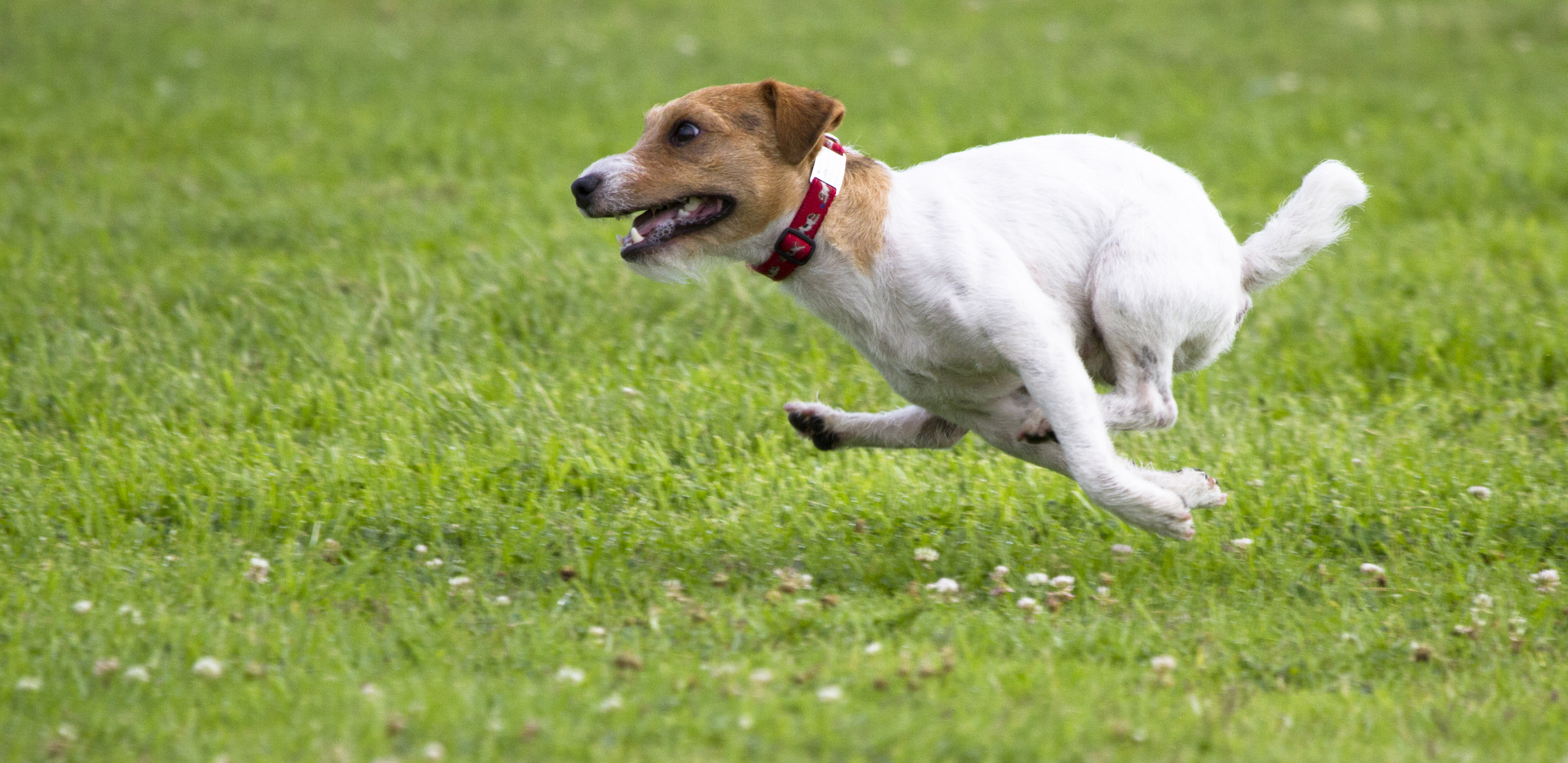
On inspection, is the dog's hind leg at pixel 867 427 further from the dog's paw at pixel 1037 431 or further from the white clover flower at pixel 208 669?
the white clover flower at pixel 208 669

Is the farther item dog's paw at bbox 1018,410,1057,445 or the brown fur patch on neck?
dog's paw at bbox 1018,410,1057,445

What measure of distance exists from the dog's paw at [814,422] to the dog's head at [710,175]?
78cm

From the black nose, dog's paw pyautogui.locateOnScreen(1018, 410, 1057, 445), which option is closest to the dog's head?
the black nose

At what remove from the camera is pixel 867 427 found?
16.2 ft

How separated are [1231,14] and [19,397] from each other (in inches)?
482

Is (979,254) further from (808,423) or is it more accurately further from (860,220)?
(808,423)

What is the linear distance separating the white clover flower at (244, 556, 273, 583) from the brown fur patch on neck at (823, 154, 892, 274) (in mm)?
1953

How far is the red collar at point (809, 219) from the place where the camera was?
4312 millimetres

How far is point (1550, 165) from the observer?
370 inches

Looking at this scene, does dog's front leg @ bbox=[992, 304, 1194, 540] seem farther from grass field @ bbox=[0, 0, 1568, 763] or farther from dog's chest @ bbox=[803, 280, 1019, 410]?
grass field @ bbox=[0, 0, 1568, 763]

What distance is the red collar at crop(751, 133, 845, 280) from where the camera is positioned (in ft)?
14.1

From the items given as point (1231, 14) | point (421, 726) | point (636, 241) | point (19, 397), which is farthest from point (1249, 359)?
point (1231, 14)

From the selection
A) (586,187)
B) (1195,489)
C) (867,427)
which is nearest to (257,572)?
(586,187)

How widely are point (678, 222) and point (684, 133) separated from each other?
0.85 feet
